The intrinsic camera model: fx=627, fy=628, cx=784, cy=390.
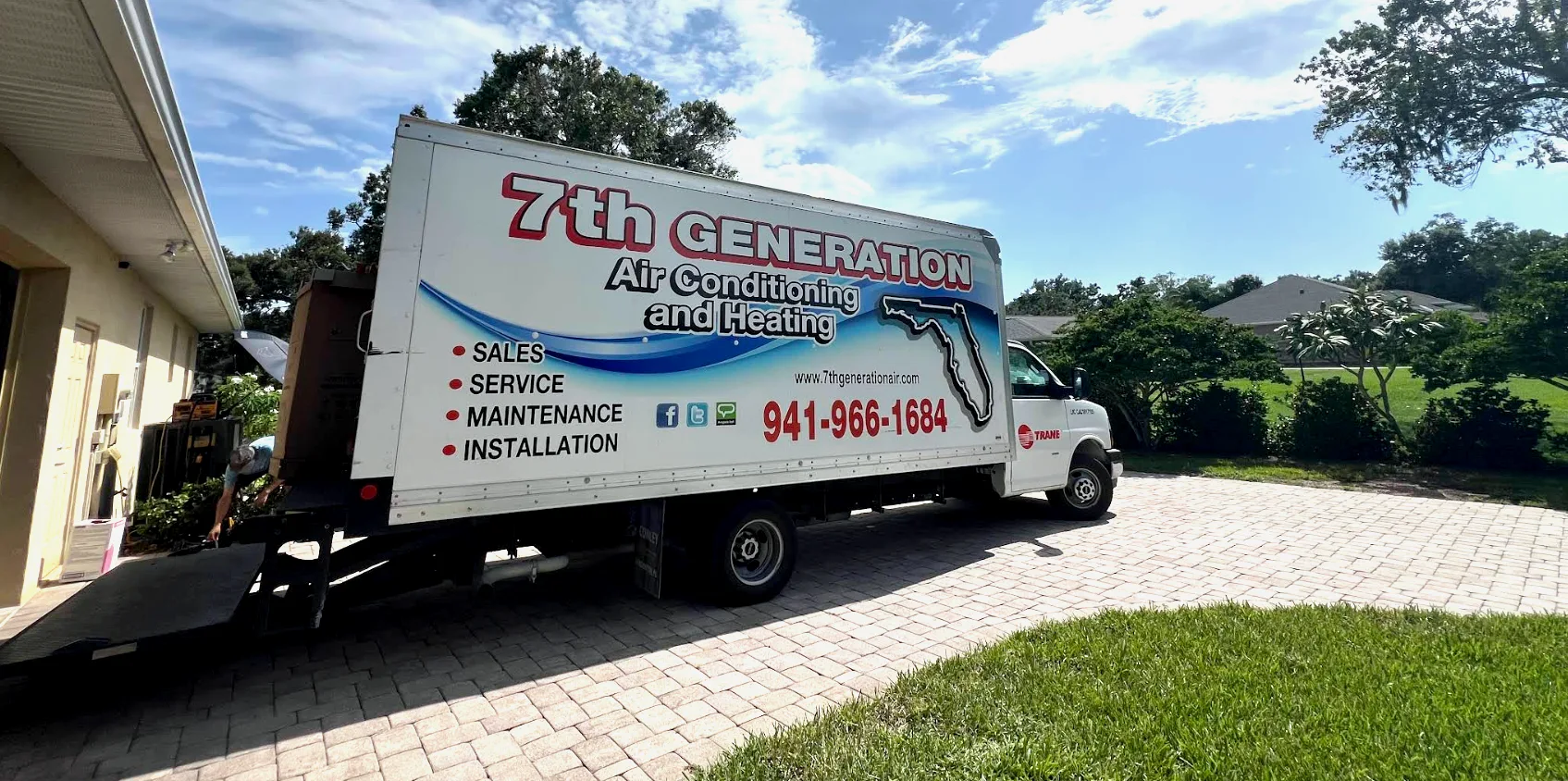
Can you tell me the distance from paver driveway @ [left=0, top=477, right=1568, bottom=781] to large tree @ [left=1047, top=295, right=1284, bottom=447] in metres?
7.12

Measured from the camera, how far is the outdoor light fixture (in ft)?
20.5

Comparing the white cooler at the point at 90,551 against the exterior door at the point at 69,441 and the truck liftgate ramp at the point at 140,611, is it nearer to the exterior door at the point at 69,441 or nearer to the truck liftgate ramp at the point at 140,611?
the exterior door at the point at 69,441

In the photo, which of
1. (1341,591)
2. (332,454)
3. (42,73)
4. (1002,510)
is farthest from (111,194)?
(1341,591)

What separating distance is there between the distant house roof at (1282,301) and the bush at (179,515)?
40.9m

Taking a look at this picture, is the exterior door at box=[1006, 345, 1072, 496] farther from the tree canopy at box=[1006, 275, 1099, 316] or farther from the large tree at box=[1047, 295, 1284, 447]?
the tree canopy at box=[1006, 275, 1099, 316]

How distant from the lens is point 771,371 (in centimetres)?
486

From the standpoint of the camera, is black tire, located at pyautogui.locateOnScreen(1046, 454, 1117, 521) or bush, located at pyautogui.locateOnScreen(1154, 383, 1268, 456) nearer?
black tire, located at pyautogui.locateOnScreen(1046, 454, 1117, 521)

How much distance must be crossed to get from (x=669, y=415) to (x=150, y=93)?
3257 mm

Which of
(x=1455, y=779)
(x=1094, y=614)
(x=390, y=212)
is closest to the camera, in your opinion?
(x=1455, y=779)

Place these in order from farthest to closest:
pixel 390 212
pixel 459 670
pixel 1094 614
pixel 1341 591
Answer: pixel 1341 591 < pixel 1094 614 < pixel 459 670 < pixel 390 212

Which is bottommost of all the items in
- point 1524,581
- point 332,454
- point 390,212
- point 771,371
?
point 1524,581

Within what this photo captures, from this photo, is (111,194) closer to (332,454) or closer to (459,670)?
(332,454)

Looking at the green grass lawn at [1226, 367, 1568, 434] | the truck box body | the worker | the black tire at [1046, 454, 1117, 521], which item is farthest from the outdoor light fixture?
the green grass lawn at [1226, 367, 1568, 434]

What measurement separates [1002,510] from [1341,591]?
12.6 feet
